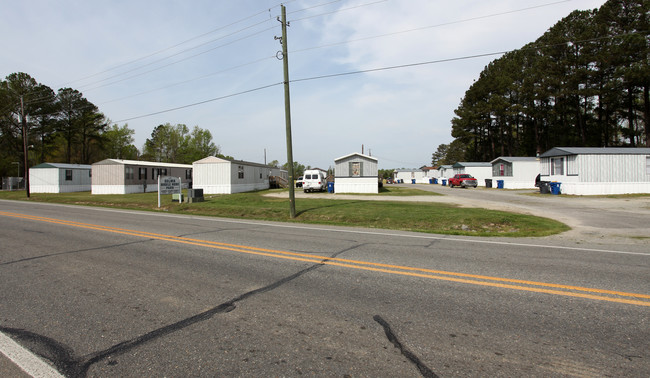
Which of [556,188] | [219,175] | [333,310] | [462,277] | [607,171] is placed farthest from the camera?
[219,175]

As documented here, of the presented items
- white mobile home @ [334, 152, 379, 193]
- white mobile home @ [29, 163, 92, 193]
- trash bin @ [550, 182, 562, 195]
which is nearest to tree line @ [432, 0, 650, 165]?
trash bin @ [550, 182, 562, 195]

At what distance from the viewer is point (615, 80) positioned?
115 ft

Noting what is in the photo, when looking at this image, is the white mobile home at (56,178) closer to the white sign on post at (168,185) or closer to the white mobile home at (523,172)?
the white sign on post at (168,185)

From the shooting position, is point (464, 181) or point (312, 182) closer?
point (312, 182)

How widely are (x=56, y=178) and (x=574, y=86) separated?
6106cm

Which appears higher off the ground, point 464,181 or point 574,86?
point 574,86

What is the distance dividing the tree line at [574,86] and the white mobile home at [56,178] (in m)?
52.6

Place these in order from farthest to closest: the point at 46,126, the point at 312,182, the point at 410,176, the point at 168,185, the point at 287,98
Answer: the point at 410,176 → the point at 46,126 → the point at 312,182 → the point at 168,185 → the point at 287,98

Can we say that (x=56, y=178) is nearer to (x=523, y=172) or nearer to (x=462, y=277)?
(x=462, y=277)

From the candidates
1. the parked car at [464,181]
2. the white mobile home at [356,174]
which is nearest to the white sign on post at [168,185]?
the white mobile home at [356,174]

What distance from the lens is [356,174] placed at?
30.7m

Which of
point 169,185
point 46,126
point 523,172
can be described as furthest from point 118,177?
point 523,172

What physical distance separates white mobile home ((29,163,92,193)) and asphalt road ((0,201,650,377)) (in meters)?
39.9

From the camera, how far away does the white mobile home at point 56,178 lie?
38812 millimetres
